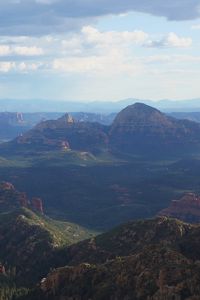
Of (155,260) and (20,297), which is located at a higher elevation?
(155,260)

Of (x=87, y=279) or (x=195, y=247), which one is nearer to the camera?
(x=87, y=279)

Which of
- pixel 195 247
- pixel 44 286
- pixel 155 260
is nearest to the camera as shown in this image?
pixel 155 260

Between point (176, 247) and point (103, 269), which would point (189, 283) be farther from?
point (176, 247)

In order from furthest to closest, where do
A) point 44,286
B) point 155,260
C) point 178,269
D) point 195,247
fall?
point 195,247
point 44,286
point 155,260
point 178,269

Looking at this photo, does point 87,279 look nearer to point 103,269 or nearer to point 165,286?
point 103,269

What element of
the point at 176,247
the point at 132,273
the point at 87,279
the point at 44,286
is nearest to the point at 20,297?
the point at 44,286

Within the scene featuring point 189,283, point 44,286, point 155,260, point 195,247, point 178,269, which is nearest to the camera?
point 189,283

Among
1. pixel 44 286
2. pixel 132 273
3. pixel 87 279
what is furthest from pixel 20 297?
pixel 132 273

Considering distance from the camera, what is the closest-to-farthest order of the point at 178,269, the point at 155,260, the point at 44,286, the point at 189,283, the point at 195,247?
the point at 189,283
the point at 178,269
the point at 155,260
the point at 44,286
the point at 195,247

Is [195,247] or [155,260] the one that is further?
[195,247]
